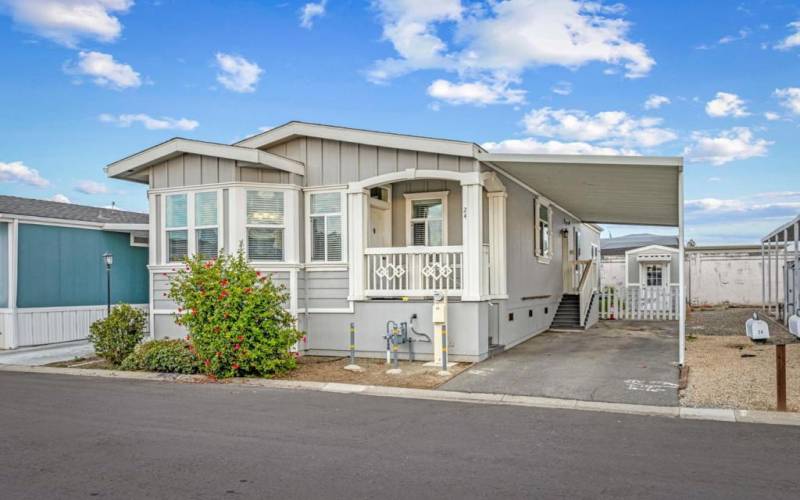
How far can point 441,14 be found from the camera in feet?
45.4

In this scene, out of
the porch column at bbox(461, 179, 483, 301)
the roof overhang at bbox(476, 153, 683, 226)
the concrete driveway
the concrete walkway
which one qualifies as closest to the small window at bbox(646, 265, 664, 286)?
the roof overhang at bbox(476, 153, 683, 226)

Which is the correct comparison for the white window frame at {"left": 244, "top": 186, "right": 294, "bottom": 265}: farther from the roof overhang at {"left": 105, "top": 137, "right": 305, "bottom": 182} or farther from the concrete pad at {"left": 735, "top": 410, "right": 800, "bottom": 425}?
the concrete pad at {"left": 735, "top": 410, "right": 800, "bottom": 425}

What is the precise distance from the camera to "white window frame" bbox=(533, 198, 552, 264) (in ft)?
48.6

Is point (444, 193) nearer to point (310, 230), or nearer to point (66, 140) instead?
point (310, 230)

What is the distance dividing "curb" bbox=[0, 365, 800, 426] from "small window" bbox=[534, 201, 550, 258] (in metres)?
7.31

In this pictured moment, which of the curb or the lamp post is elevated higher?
the lamp post

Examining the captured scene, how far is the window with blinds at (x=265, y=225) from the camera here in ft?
37.6

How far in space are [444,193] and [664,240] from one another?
29.4 metres

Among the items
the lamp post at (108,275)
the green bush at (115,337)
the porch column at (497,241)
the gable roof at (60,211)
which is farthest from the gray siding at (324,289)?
the gable roof at (60,211)

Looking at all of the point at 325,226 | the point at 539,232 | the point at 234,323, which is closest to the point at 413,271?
the point at 325,226

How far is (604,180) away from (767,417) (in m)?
5.94

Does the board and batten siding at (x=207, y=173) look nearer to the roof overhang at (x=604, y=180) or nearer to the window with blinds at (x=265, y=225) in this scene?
the window with blinds at (x=265, y=225)

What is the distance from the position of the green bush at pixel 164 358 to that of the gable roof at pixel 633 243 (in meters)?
26.2

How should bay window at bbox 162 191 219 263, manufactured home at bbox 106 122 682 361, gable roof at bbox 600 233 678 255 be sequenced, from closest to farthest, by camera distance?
manufactured home at bbox 106 122 682 361, bay window at bbox 162 191 219 263, gable roof at bbox 600 233 678 255
